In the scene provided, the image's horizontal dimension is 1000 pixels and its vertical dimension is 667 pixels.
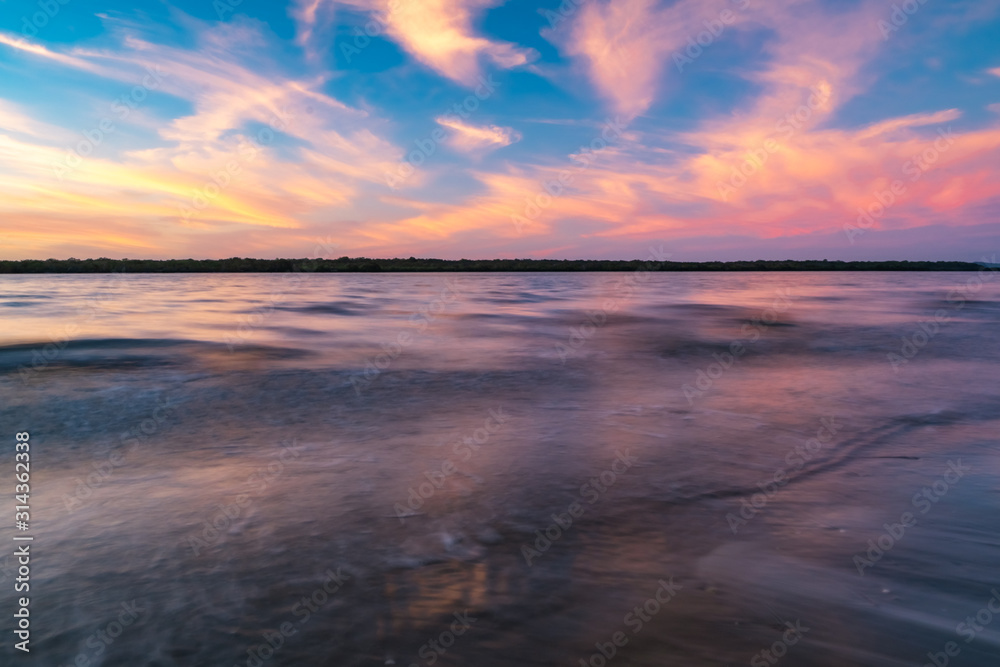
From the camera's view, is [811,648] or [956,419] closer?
[811,648]

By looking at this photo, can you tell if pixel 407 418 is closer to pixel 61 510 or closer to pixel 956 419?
pixel 61 510

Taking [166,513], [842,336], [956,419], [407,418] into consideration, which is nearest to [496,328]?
[842,336]

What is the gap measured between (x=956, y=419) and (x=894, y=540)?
12.1 ft

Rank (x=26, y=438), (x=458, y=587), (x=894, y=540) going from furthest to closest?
(x=26, y=438) < (x=894, y=540) < (x=458, y=587)

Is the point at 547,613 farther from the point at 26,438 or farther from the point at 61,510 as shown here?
the point at 26,438

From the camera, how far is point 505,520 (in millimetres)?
3371

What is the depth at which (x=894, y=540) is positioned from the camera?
3.10 meters

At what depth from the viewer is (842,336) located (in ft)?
44.7

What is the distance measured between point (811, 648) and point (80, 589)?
121 inches

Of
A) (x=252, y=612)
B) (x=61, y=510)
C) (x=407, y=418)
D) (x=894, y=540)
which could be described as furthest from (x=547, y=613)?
(x=407, y=418)

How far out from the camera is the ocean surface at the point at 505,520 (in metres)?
2.30

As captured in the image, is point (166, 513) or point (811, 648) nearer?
point (811, 648)

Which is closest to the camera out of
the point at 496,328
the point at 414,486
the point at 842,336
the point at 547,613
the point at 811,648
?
the point at 811,648

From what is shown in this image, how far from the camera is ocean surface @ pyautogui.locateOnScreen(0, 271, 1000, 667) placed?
230 centimetres
